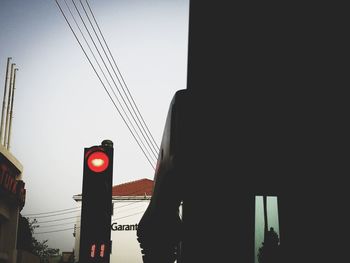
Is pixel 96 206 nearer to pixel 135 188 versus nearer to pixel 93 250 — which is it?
pixel 93 250

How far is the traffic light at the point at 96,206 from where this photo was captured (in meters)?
2.53

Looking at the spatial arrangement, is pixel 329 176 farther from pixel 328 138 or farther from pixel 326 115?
pixel 326 115

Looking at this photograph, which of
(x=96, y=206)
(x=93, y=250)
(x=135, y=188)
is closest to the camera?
(x=93, y=250)

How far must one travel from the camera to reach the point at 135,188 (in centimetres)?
3080

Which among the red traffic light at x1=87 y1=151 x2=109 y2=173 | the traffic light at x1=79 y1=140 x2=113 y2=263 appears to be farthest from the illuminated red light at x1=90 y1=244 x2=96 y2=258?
the red traffic light at x1=87 y1=151 x2=109 y2=173

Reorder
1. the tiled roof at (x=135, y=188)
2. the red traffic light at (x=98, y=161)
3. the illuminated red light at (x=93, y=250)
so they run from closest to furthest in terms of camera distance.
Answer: the illuminated red light at (x=93, y=250) < the red traffic light at (x=98, y=161) < the tiled roof at (x=135, y=188)

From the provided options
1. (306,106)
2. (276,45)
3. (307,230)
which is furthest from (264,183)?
(276,45)

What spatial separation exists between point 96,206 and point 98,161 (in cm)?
37

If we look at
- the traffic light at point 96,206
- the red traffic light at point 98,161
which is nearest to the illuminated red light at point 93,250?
the traffic light at point 96,206

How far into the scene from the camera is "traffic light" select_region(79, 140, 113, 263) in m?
2.53

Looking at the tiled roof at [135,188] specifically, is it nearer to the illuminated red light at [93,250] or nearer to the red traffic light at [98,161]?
the red traffic light at [98,161]

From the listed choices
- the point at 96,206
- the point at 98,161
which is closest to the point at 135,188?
the point at 98,161

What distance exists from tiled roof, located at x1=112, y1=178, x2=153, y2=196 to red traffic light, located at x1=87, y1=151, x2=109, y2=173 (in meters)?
26.4

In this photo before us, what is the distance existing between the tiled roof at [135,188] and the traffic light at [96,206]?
2643 centimetres
